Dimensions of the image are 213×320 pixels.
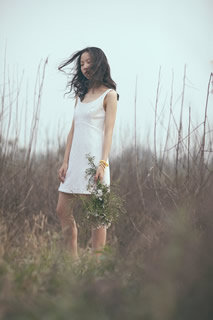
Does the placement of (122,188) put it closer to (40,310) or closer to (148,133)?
(148,133)

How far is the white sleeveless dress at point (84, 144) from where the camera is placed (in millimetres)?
2078

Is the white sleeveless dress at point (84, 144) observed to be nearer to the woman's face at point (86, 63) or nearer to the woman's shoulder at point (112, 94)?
the woman's shoulder at point (112, 94)

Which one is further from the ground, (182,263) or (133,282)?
(182,263)

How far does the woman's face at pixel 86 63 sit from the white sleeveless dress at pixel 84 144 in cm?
19

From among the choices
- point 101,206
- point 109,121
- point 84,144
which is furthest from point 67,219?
point 109,121

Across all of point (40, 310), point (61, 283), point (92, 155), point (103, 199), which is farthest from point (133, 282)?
point (92, 155)

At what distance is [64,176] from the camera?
2.21m

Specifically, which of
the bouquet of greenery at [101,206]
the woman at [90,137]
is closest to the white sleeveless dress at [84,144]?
the woman at [90,137]

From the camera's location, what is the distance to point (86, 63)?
7.36ft

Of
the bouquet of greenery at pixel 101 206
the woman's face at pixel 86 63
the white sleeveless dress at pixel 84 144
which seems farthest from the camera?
the woman's face at pixel 86 63

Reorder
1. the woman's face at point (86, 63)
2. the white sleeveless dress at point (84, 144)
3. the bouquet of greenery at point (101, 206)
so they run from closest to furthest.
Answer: the bouquet of greenery at point (101, 206) → the white sleeveless dress at point (84, 144) → the woman's face at point (86, 63)

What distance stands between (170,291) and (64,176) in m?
1.56

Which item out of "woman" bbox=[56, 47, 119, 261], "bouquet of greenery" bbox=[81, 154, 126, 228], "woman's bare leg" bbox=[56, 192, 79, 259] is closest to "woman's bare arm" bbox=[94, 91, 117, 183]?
"woman" bbox=[56, 47, 119, 261]

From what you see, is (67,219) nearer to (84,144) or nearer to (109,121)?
(84,144)
